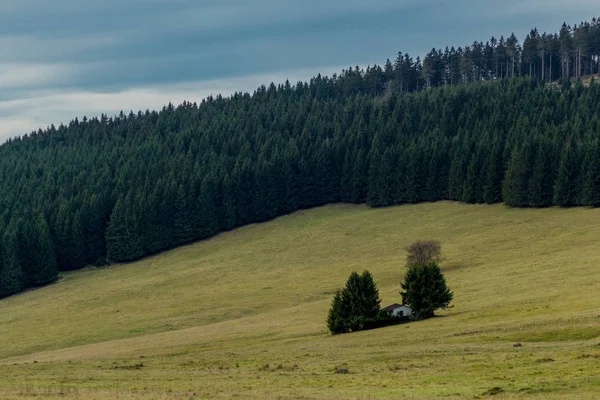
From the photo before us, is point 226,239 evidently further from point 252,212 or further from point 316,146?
point 316,146

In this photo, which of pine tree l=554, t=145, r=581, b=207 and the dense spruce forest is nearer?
pine tree l=554, t=145, r=581, b=207

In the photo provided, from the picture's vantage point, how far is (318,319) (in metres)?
79.8

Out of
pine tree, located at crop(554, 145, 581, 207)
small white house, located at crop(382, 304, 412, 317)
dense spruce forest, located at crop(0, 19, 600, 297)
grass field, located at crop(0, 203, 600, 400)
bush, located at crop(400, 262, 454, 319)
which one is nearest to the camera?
grass field, located at crop(0, 203, 600, 400)

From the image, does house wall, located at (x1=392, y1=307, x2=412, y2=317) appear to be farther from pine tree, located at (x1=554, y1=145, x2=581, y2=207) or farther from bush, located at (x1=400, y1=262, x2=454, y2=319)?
pine tree, located at (x1=554, y1=145, x2=581, y2=207)

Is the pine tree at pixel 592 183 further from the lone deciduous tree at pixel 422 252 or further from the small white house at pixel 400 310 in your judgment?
the small white house at pixel 400 310

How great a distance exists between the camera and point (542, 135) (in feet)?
518

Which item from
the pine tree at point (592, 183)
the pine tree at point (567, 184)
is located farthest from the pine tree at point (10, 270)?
the pine tree at point (592, 183)

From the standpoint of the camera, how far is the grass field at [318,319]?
37.9 meters

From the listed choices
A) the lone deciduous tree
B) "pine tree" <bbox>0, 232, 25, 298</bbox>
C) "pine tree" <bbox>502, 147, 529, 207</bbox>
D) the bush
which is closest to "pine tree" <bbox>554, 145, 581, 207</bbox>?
"pine tree" <bbox>502, 147, 529, 207</bbox>

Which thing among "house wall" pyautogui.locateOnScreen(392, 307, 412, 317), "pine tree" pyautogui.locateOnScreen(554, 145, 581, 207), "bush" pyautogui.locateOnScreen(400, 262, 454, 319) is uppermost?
"pine tree" pyautogui.locateOnScreen(554, 145, 581, 207)

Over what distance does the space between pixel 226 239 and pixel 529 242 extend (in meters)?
63.9

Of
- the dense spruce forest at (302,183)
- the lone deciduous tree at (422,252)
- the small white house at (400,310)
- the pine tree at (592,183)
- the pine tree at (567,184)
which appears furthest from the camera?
the dense spruce forest at (302,183)

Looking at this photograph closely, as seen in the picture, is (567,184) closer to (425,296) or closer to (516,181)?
(516,181)

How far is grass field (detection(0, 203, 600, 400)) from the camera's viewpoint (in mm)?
37906
